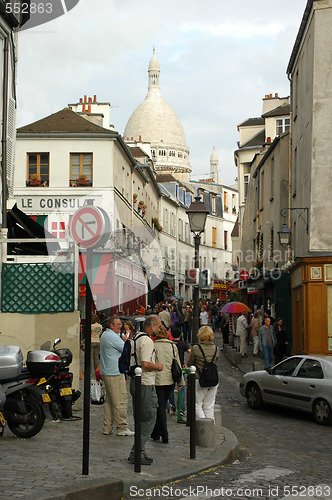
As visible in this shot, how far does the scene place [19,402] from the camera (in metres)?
9.49

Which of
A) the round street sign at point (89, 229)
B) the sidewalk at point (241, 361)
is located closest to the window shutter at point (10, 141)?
the sidewalk at point (241, 361)

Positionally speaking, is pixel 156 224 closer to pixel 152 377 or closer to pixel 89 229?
pixel 152 377

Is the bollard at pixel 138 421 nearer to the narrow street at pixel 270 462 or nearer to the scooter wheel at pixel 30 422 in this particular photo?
the narrow street at pixel 270 462

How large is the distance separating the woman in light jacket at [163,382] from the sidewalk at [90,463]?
7.5 inches

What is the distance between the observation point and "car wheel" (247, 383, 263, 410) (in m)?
14.4

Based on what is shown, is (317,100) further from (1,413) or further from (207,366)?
(1,413)

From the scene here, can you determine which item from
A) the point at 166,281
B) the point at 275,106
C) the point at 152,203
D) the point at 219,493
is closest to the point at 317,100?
the point at 219,493

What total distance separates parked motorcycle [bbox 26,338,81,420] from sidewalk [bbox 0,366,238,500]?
0.27 meters

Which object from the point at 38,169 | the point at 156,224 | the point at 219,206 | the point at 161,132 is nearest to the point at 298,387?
the point at 38,169

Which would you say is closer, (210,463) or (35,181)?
(210,463)

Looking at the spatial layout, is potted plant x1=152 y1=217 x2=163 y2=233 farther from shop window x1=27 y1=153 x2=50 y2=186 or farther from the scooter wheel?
the scooter wheel

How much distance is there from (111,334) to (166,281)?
50253 millimetres

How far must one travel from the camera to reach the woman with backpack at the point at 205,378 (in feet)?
35.9

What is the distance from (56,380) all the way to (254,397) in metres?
5.28
